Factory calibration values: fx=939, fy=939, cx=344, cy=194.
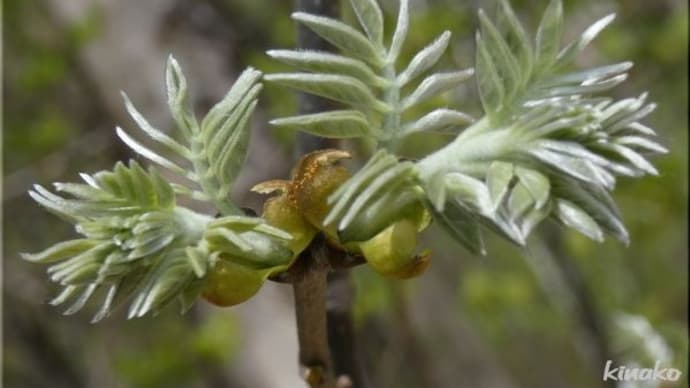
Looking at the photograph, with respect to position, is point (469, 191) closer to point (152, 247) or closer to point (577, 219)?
point (577, 219)

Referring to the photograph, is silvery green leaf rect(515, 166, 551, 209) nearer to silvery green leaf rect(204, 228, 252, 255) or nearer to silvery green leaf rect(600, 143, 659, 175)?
silvery green leaf rect(600, 143, 659, 175)

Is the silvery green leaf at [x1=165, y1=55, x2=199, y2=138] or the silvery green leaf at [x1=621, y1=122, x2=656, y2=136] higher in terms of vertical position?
the silvery green leaf at [x1=165, y1=55, x2=199, y2=138]

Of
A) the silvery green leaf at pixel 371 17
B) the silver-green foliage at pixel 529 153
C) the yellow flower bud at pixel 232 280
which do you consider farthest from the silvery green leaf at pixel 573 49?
the yellow flower bud at pixel 232 280

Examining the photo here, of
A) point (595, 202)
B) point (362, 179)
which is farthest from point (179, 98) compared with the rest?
point (595, 202)

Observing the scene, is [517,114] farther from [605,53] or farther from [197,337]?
[605,53]

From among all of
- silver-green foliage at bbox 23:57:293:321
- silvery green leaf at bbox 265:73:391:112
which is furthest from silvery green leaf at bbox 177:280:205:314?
silvery green leaf at bbox 265:73:391:112
